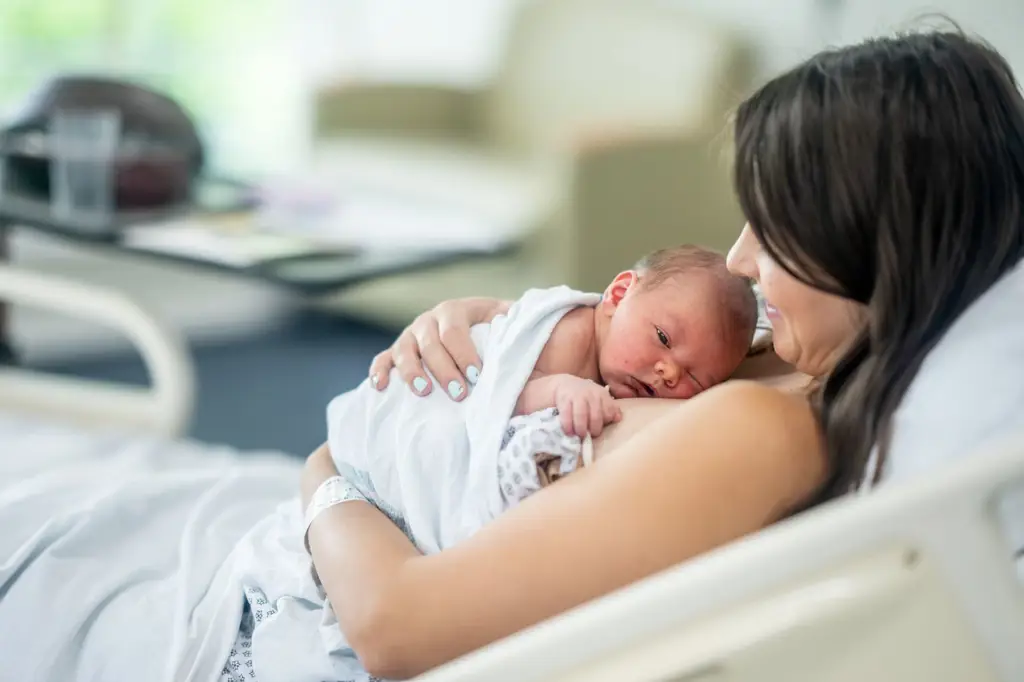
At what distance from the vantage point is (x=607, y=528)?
72 centimetres

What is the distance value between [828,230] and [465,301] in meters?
0.36

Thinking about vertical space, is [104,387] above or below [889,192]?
below

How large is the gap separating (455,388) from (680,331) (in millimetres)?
194

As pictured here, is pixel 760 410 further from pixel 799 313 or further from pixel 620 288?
pixel 620 288

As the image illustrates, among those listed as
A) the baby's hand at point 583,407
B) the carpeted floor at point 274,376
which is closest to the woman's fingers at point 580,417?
the baby's hand at point 583,407

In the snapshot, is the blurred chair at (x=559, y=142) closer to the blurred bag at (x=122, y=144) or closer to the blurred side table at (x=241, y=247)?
the blurred side table at (x=241, y=247)

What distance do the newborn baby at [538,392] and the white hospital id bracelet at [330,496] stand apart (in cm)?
1

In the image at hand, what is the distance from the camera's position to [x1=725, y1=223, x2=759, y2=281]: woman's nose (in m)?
0.85

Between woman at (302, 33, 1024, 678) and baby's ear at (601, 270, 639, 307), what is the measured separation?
191 mm

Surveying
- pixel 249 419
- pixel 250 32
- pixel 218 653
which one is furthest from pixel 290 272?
pixel 250 32

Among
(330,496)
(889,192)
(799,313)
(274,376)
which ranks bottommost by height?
(274,376)

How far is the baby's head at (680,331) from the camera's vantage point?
0.91 metres

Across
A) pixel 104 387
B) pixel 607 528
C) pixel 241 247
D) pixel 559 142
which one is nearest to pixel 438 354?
pixel 607 528

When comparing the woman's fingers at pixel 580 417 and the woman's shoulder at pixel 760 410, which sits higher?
the woman's shoulder at pixel 760 410
